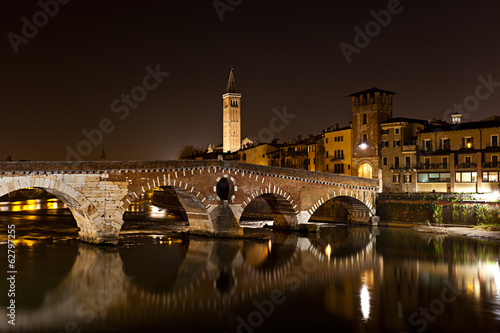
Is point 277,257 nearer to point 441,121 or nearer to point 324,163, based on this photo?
point 324,163

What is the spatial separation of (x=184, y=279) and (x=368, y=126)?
3641 centimetres

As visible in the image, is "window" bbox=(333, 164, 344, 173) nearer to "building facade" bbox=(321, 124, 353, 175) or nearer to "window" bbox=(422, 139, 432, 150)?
A: "building facade" bbox=(321, 124, 353, 175)

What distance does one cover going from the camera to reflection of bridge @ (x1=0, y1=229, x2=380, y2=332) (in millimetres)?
16500

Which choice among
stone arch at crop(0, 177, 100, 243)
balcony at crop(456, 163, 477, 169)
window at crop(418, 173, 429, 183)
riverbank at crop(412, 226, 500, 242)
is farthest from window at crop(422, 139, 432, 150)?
stone arch at crop(0, 177, 100, 243)

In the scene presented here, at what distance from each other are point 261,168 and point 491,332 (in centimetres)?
2144

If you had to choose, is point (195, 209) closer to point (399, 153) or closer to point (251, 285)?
point (251, 285)

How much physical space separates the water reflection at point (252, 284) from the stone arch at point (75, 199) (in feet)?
3.59

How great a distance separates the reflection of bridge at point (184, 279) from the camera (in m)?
16.5

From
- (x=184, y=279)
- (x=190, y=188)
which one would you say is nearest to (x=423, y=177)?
(x=190, y=188)

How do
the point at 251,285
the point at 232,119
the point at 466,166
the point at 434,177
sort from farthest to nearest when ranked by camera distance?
the point at 232,119 → the point at 434,177 → the point at 466,166 → the point at 251,285

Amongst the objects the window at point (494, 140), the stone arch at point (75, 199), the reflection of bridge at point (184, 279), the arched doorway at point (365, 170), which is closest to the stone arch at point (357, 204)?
the arched doorway at point (365, 170)

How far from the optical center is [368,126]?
174ft

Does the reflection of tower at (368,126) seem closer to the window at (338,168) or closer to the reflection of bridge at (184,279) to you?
the window at (338,168)

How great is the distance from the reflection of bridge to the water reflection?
46 mm
